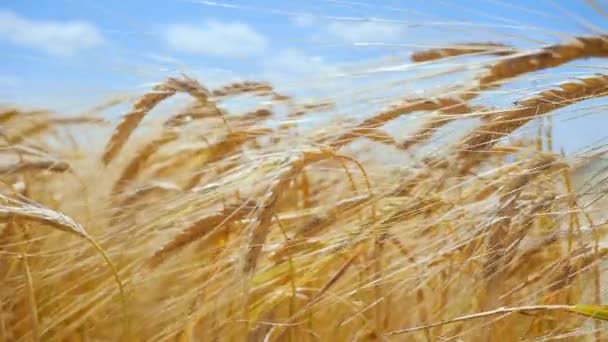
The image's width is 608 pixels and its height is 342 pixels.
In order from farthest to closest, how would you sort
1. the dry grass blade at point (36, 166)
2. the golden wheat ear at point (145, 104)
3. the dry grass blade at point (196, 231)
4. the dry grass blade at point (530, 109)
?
the golden wheat ear at point (145, 104), the dry grass blade at point (36, 166), the dry grass blade at point (196, 231), the dry grass blade at point (530, 109)

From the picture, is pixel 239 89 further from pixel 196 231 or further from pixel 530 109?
pixel 530 109

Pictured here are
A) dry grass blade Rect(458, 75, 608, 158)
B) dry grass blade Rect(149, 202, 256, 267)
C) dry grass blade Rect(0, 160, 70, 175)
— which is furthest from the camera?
dry grass blade Rect(0, 160, 70, 175)

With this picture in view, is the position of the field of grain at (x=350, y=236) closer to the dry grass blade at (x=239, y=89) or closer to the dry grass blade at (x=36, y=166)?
the dry grass blade at (x=36, y=166)

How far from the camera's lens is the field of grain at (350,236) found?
112cm

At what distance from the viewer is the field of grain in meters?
1.12

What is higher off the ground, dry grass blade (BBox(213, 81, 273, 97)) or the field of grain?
dry grass blade (BBox(213, 81, 273, 97))

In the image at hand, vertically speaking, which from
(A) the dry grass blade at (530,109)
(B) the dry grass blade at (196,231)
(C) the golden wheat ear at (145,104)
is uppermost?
(A) the dry grass blade at (530,109)

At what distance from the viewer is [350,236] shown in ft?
3.89

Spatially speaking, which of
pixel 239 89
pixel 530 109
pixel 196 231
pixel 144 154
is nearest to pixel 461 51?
pixel 530 109

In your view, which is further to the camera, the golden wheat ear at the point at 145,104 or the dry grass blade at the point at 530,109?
the golden wheat ear at the point at 145,104

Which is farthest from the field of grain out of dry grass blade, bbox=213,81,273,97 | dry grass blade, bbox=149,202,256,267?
dry grass blade, bbox=213,81,273,97

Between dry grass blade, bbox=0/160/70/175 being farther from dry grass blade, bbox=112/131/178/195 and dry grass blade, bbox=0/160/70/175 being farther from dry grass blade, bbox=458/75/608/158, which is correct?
dry grass blade, bbox=458/75/608/158

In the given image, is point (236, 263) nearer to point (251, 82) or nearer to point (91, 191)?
point (91, 191)

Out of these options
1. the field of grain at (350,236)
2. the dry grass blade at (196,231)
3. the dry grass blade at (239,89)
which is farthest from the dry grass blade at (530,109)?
the dry grass blade at (239,89)
